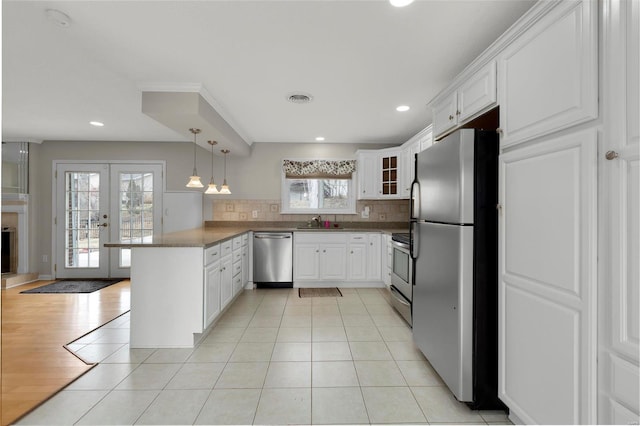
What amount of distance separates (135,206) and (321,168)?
10.3ft

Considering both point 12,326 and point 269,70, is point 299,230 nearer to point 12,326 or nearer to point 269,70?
point 269,70

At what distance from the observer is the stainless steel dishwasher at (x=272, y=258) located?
4.70 meters

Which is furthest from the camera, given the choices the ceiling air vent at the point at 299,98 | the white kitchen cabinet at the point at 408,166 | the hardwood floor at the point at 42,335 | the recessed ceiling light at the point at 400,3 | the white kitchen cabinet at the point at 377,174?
the white kitchen cabinet at the point at 377,174

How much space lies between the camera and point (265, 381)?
2.21 m

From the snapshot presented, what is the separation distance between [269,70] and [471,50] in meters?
1.54

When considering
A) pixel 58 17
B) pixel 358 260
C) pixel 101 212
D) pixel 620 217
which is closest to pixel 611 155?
pixel 620 217

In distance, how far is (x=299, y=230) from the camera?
4.74 m

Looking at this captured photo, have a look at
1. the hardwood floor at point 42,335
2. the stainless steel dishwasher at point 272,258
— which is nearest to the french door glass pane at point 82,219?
the hardwood floor at point 42,335

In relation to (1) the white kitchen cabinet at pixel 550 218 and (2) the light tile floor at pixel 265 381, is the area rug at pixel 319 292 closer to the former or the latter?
(2) the light tile floor at pixel 265 381

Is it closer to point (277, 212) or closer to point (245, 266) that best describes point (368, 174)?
point (277, 212)

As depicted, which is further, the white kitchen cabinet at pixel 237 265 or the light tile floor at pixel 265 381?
the white kitchen cabinet at pixel 237 265

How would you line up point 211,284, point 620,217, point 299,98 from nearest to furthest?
point 620,217 < point 211,284 < point 299,98

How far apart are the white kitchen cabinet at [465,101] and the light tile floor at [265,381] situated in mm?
1850

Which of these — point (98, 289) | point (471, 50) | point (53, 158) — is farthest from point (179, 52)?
point (53, 158)
